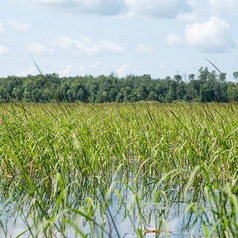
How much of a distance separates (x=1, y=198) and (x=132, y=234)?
1422 millimetres

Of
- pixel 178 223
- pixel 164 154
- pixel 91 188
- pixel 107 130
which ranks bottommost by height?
pixel 178 223

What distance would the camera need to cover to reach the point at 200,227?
6.46 feet

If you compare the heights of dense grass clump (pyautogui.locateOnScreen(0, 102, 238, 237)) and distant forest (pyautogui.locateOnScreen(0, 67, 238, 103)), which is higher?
distant forest (pyautogui.locateOnScreen(0, 67, 238, 103))

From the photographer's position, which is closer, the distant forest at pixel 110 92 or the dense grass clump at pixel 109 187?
the dense grass clump at pixel 109 187

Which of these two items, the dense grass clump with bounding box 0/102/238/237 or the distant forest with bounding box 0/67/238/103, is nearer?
the dense grass clump with bounding box 0/102/238/237

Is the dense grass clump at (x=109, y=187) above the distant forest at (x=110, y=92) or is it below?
below

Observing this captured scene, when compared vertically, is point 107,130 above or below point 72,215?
above

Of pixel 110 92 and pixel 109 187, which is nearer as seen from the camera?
pixel 109 187

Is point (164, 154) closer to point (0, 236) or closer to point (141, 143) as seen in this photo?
point (141, 143)

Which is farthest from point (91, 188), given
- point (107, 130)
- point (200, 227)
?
point (107, 130)

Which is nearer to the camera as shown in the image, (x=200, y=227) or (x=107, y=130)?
(x=200, y=227)

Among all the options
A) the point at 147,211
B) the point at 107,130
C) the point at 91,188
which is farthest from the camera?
the point at 107,130

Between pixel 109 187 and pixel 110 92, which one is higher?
pixel 110 92

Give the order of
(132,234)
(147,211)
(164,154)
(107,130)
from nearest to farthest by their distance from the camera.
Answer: (132,234), (147,211), (164,154), (107,130)
